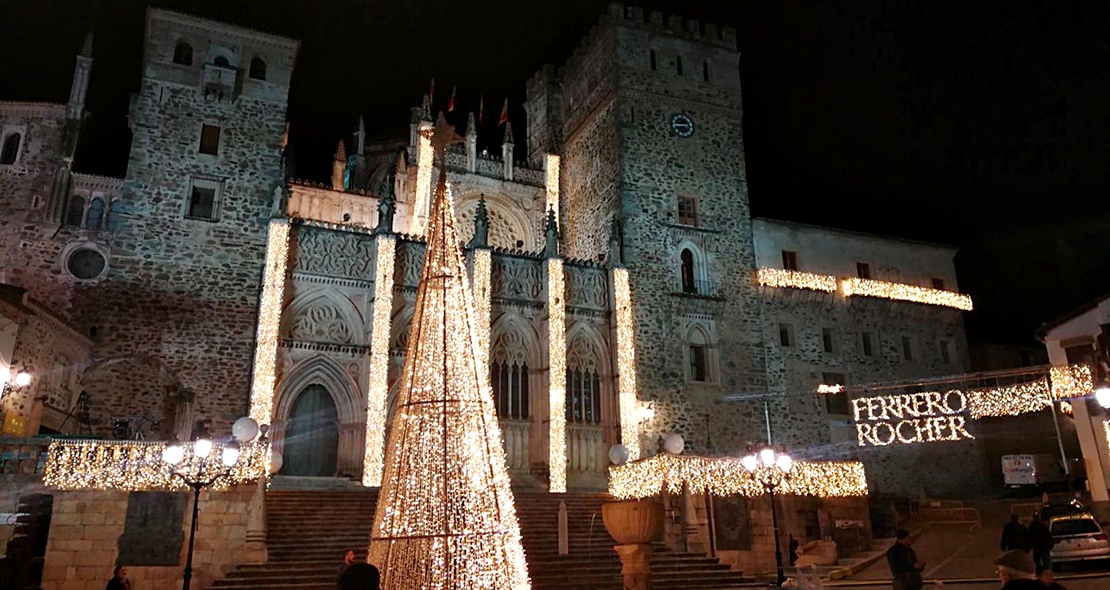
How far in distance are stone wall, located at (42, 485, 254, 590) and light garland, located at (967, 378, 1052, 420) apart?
59.4 feet

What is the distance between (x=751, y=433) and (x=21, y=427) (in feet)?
73.4

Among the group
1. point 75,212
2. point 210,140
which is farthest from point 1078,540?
point 75,212

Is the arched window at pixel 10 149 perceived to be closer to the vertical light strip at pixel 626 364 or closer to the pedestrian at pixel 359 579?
the vertical light strip at pixel 626 364

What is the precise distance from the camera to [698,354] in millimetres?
28875

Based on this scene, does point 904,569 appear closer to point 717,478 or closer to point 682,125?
point 717,478

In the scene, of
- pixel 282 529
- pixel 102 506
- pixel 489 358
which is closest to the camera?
pixel 102 506

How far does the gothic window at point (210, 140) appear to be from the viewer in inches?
969

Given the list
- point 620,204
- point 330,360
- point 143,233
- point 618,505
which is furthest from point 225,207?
point 618,505

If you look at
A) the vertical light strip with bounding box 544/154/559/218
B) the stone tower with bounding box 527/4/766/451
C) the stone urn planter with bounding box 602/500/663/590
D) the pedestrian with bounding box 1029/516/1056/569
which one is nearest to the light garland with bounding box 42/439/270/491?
the stone urn planter with bounding box 602/500/663/590

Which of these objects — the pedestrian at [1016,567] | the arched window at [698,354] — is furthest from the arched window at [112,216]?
the pedestrian at [1016,567]

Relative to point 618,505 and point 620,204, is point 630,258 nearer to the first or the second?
point 620,204

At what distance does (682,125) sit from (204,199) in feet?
58.5

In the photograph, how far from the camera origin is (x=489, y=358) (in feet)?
82.6

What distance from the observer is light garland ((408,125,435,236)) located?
2961 cm
